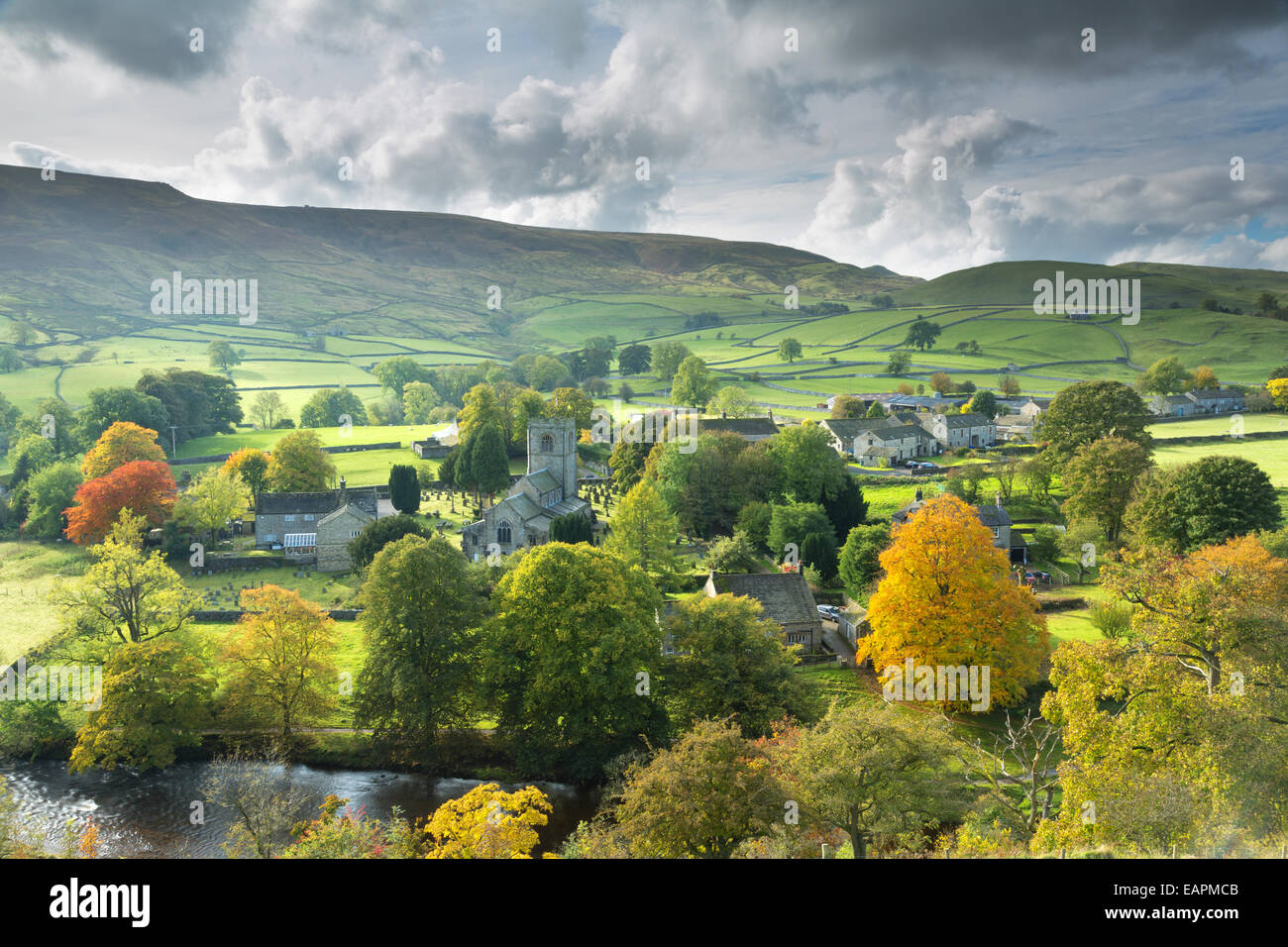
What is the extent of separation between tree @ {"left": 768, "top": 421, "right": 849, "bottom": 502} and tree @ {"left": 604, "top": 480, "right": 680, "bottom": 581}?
43.3 feet

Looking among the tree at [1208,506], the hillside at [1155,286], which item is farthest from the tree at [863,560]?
the hillside at [1155,286]

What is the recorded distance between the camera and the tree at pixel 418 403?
105688 mm

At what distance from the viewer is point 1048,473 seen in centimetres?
5962

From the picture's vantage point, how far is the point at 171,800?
86.5 feet

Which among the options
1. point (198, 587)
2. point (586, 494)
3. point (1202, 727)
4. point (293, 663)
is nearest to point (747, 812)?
point (1202, 727)

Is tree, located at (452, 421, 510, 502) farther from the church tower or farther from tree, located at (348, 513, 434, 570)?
tree, located at (348, 513, 434, 570)

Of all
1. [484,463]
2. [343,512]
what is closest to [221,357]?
[484,463]

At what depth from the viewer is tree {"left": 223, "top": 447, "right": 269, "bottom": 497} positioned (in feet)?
203

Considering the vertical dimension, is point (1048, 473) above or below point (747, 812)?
above

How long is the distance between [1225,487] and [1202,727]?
32.6 m
